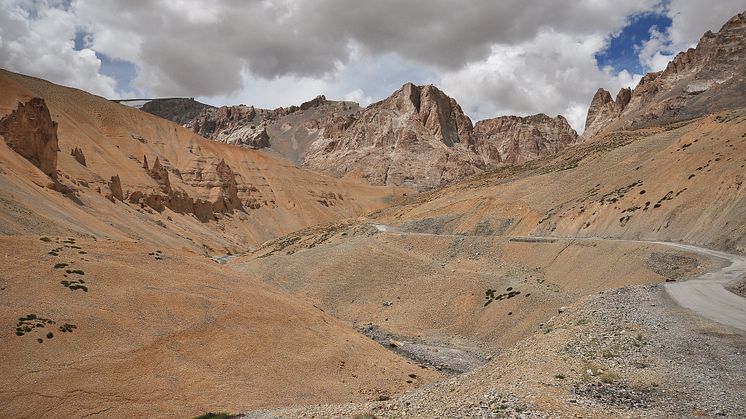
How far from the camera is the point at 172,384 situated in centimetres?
2059

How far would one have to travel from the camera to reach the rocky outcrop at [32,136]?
71.4m

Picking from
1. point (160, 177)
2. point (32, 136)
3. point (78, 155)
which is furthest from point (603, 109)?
point (32, 136)

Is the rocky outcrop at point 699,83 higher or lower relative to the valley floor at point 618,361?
higher

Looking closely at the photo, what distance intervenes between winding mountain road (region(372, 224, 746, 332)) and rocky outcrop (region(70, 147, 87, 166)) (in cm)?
10184

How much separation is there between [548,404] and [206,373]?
597 inches

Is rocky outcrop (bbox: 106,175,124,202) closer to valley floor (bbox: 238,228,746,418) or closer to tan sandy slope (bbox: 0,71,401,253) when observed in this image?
tan sandy slope (bbox: 0,71,401,253)

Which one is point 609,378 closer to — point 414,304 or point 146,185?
point 414,304

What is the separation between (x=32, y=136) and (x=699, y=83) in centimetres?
14510

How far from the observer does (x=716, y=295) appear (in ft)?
71.6

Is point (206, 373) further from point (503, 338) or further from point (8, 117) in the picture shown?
point (8, 117)

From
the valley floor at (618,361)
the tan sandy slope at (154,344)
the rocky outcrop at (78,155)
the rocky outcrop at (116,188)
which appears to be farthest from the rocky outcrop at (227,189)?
the valley floor at (618,361)

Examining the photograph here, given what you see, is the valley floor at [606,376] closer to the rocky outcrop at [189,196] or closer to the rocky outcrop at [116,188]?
the rocky outcrop at [116,188]

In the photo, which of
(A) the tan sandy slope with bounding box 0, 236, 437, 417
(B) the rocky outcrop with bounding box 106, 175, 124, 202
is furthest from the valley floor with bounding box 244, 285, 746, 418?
(B) the rocky outcrop with bounding box 106, 175, 124, 202

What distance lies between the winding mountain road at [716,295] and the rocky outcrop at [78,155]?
102 meters
